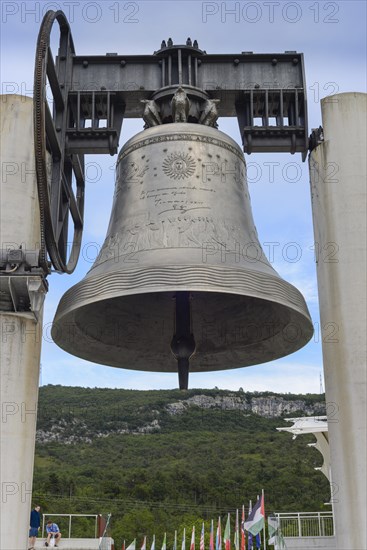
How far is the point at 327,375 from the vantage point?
9297mm

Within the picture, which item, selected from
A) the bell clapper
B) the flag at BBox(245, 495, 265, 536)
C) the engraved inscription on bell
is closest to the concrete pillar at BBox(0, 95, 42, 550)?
the engraved inscription on bell

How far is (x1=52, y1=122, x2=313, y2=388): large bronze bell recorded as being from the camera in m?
7.73

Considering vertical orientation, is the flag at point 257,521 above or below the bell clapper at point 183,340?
below

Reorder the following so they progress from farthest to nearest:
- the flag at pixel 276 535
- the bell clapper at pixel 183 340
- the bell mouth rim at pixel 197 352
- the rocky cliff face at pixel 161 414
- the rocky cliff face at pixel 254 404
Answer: the rocky cliff face at pixel 254 404
the rocky cliff face at pixel 161 414
the flag at pixel 276 535
the bell clapper at pixel 183 340
the bell mouth rim at pixel 197 352

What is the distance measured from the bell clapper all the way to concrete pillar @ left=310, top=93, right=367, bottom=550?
174 cm

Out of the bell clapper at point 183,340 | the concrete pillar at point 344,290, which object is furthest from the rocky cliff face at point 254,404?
the bell clapper at point 183,340

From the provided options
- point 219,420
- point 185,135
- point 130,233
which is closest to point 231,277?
point 130,233

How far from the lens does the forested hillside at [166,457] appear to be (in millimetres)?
51031

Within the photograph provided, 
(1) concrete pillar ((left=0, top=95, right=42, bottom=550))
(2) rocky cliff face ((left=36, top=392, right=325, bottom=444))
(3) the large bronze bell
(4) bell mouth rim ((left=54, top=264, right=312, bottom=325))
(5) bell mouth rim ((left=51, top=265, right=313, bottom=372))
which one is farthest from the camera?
(2) rocky cliff face ((left=36, top=392, right=325, bottom=444))

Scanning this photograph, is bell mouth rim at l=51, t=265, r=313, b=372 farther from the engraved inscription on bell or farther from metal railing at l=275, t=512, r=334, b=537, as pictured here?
metal railing at l=275, t=512, r=334, b=537

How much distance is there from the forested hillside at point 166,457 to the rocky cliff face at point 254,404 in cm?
13

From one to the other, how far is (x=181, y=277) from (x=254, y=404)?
92.5 metres

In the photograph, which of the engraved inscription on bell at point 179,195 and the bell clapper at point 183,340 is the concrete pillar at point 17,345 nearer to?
the engraved inscription on bell at point 179,195

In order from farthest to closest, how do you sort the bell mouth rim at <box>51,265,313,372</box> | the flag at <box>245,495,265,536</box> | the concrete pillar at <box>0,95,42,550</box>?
the flag at <box>245,495,265,536</box>, the concrete pillar at <box>0,95,42,550</box>, the bell mouth rim at <box>51,265,313,372</box>
